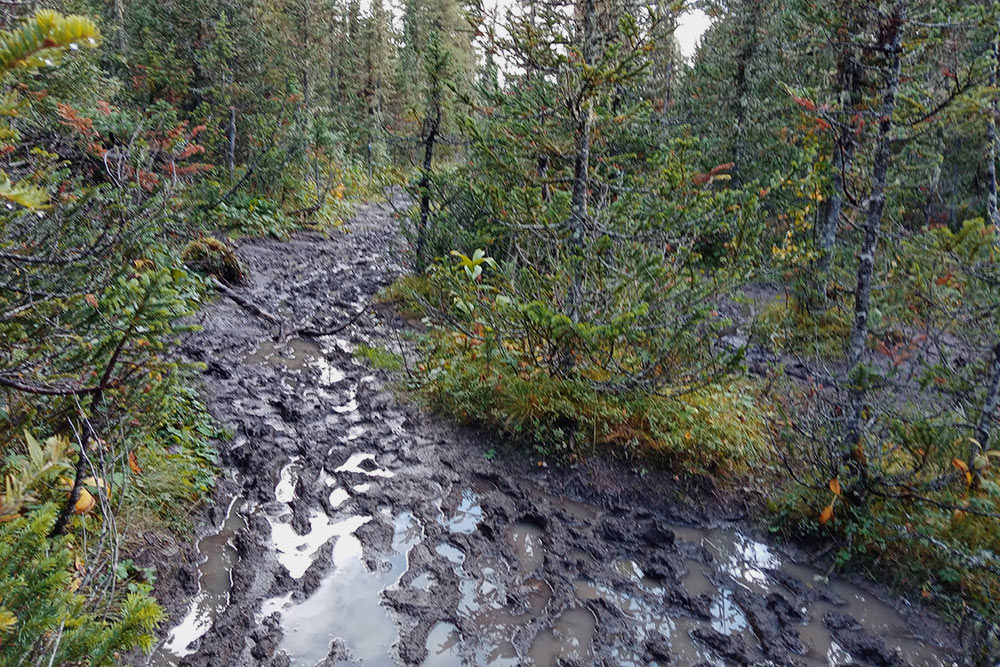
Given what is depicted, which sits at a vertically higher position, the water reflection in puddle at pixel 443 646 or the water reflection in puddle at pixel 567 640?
the water reflection in puddle at pixel 567 640

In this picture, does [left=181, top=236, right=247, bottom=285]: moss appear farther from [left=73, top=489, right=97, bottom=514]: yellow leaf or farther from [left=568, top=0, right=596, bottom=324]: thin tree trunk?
[left=73, top=489, right=97, bottom=514]: yellow leaf

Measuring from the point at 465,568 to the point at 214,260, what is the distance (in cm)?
856

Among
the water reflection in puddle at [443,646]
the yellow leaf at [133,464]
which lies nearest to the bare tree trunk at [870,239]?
the water reflection in puddle at [443,646]

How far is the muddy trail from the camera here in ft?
13.4

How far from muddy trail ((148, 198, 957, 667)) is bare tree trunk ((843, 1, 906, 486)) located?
1247 mm

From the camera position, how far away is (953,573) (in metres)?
4.69

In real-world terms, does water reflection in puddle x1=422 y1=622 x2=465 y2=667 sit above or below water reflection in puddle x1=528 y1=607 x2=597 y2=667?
below

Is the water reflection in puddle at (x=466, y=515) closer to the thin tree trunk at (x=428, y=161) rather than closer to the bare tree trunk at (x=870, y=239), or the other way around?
the bare tree trunk at (x=870, y=239)

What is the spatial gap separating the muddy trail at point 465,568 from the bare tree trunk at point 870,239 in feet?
4.09

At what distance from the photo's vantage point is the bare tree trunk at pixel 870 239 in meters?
4.76

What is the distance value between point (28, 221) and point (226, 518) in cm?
276

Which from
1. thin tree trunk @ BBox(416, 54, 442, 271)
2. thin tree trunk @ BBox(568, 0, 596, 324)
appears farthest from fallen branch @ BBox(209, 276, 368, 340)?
thin tree trunk @ BBox(568, 0, 596, 324)

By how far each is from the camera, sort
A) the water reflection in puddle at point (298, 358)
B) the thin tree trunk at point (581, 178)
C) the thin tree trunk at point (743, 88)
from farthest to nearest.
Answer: the thin tree trunk at point (743, 88), the water reflection in puddle at point (298, 358), the thin tree trunk at point (581, 178)

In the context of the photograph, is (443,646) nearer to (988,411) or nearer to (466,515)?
(466,515)
